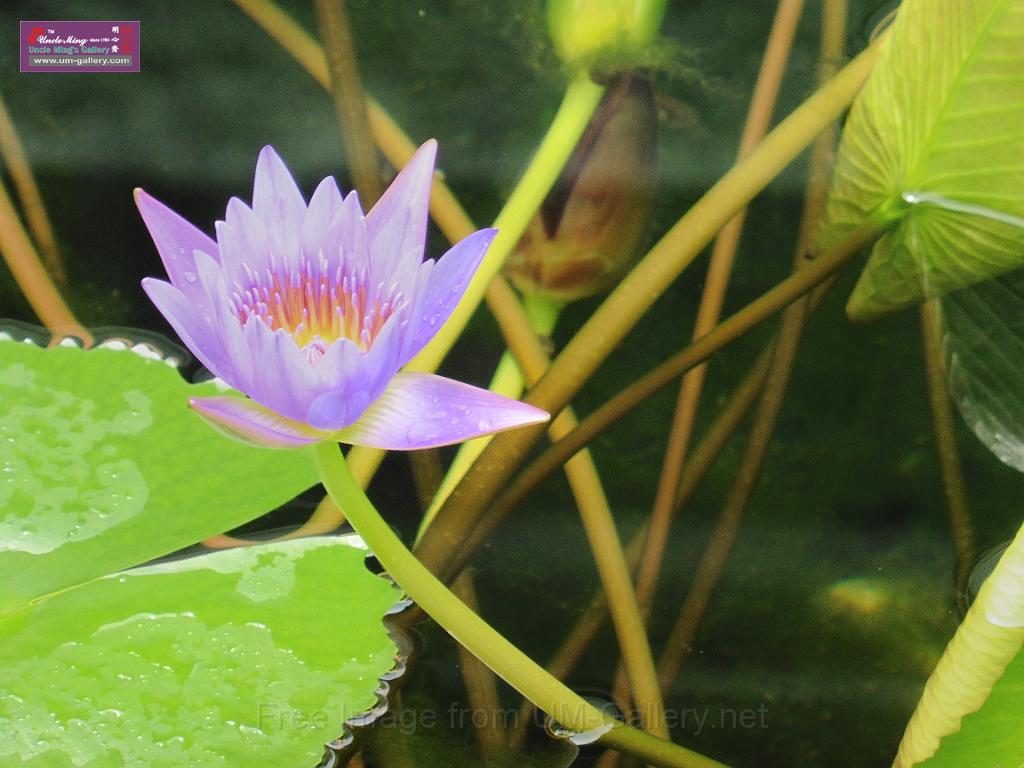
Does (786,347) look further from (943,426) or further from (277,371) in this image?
(277,371)

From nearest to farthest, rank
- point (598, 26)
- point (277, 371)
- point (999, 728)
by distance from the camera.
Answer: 1. point (277, 371)
2. point (999, 728)
3. point (598, 26)

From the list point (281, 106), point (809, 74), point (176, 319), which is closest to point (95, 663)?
point (176, 319)

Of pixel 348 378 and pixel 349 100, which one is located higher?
pixel 349 100

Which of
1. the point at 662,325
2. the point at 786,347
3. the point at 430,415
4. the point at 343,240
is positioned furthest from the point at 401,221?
the point at 786,347

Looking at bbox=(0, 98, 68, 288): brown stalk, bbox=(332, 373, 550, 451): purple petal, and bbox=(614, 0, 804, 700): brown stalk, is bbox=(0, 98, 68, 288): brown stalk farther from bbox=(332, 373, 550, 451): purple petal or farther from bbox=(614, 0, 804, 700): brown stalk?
bbox=(614, 0, 804, 700): brown stalk

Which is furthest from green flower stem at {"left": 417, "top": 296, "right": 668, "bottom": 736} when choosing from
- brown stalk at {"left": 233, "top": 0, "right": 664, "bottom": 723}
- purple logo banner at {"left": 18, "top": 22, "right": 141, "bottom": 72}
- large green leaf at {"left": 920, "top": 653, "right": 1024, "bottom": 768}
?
purple logo banner at {"left": 18, "top": 22, "right": 141, "bottom": 72}

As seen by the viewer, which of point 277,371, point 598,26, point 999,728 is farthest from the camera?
point 598,26

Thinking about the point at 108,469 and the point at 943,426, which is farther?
the point at 943,426

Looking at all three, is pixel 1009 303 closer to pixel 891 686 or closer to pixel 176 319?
pixel 891 686
